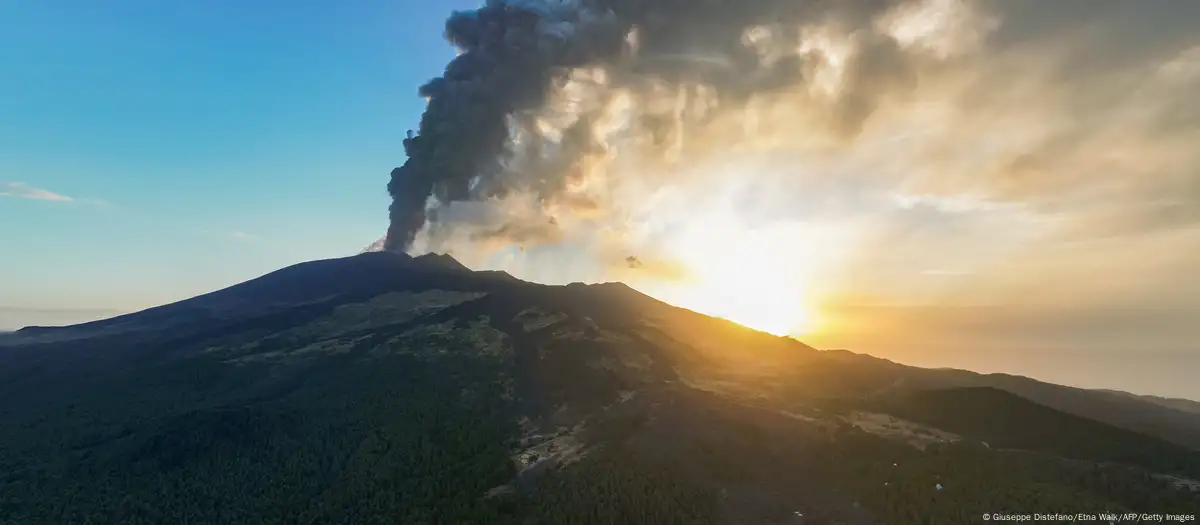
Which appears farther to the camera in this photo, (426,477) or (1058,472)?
(426,477)

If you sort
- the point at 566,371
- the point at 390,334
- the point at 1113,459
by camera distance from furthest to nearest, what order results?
the point at 390,334, the point at 566,371, the point at 1113,459

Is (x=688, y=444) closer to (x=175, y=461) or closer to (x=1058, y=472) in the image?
(x=1058, y=472)

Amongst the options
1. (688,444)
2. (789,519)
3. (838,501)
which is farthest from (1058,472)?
(688,444)

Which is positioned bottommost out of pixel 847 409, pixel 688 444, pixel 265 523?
pixel 265 523

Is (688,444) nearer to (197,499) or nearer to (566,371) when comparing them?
(566,371)

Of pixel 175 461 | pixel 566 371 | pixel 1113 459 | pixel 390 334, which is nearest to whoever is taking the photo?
pixel 1113 459

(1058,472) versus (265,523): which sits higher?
(1058,472)
